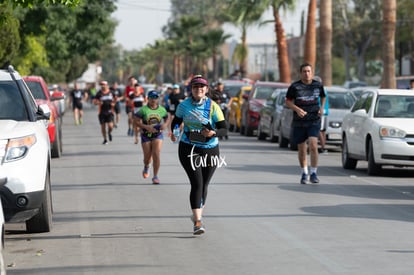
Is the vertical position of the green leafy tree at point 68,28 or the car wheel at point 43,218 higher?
the green leafy tree at point 68,28

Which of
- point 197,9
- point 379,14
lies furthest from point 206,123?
point 197,9

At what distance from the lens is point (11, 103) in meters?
12.8

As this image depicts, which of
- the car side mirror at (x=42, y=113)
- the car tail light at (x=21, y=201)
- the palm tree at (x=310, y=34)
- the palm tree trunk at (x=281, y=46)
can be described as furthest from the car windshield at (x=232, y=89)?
the car tail light at (x=21, y=201)

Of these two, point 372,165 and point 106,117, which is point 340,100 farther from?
point 372,165

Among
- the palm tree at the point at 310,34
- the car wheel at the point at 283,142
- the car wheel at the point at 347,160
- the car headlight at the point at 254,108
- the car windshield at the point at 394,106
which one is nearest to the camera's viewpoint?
the car windshield at the point at 394,106

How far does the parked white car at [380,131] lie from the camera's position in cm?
1895

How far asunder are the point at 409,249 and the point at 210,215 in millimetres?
3648

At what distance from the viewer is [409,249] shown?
34.8 feet

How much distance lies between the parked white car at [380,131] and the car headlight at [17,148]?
30.3 ft

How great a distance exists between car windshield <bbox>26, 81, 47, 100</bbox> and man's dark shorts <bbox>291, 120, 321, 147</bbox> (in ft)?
25.5

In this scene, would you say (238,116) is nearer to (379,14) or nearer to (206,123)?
(206,123)

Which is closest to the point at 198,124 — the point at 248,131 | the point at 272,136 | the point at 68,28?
the point at 272,136

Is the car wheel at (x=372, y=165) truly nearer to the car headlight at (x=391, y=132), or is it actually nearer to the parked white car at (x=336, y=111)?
the car headlight at (x=391, y=132)

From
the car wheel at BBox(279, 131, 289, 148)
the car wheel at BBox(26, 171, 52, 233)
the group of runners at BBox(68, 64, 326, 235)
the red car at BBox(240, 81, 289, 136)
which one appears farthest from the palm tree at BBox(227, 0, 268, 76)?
the car wheel at BBox(26, 171, 52, 233)
